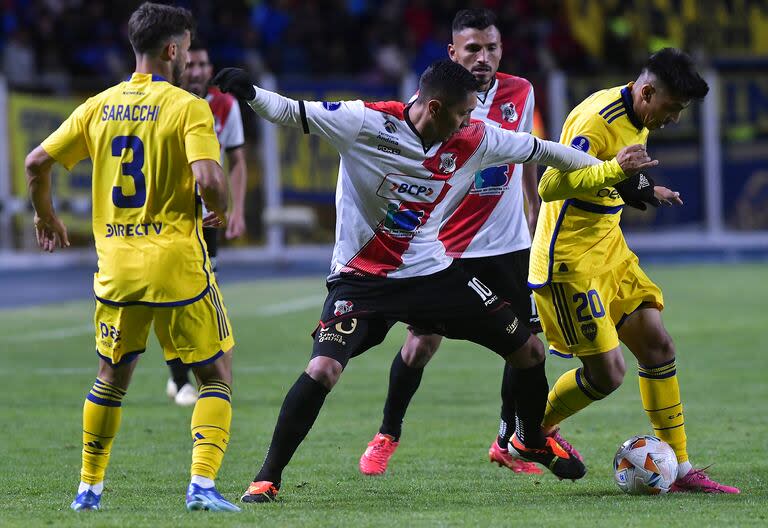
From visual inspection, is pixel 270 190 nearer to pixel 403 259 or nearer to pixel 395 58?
pixel 395 58

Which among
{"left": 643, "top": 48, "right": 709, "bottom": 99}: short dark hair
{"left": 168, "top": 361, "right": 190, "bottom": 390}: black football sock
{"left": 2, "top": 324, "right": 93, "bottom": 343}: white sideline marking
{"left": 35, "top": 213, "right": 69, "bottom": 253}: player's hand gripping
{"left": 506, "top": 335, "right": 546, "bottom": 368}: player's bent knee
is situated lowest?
{"left": 2, "top": 324, "right": 93, "bottom": 343}: white sideline marking

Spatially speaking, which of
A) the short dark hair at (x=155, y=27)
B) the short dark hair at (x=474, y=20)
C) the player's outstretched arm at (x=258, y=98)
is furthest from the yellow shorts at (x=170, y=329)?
the short dark hair at (x=474, y=20)

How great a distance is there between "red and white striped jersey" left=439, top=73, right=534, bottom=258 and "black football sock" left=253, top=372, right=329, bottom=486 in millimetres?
1590

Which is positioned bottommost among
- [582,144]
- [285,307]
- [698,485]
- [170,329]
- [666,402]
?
[285,307]

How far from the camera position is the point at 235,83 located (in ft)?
17.6

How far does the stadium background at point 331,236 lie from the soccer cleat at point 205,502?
0.73 meters

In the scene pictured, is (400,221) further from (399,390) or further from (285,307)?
(285,307)

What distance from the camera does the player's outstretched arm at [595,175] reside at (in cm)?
591

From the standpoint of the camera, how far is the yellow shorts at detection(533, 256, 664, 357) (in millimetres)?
6406

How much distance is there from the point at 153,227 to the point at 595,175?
1.88 metres

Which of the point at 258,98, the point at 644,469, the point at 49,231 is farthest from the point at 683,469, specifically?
the point at 49,231

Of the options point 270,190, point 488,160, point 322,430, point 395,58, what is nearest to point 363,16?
point 395,58

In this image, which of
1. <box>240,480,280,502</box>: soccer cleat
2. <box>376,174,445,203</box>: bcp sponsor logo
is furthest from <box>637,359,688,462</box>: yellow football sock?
<box>240,480,280,502</box>: soccer cleat

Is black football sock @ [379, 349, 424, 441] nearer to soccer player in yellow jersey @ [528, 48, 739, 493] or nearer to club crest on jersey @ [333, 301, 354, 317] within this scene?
soccer player in yellow jersey @ [528, 48, 739, 493]
